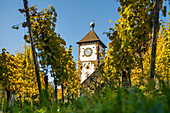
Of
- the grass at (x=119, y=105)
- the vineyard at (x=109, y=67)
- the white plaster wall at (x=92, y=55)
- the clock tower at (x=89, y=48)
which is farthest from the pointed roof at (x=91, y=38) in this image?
the grass at (x=119, y=105)

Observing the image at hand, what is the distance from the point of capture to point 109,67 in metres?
7.10

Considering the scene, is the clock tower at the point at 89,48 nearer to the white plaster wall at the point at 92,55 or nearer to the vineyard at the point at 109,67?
the white plaster wall at the point at 92,55

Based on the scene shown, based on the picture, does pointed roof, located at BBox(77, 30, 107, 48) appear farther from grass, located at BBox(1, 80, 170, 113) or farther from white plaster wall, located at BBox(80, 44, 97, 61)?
grass, located at BBox(1, 80, 170, 113)

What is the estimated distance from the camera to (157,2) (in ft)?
13.9

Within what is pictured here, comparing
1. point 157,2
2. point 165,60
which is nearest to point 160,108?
point 157,2

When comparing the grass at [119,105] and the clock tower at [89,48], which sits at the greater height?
the clock tower at [89,48]

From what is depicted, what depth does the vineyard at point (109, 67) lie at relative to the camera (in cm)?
150

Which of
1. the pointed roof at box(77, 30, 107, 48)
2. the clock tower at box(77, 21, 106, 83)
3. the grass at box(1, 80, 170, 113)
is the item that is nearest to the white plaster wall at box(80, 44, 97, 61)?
the clock tower at box(77, 21, 106, 83)

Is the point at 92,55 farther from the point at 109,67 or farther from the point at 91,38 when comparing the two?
the point at 109,67

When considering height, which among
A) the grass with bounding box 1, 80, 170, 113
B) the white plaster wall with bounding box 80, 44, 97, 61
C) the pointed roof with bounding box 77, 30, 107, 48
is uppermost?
the pointed roof with bounding box 77, 30, 107, 48

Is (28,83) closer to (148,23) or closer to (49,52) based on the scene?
(49,52)

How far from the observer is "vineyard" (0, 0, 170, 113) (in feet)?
4.93

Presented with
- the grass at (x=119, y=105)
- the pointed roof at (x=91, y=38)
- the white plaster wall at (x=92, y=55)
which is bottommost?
the grass at (x=119, y=105)

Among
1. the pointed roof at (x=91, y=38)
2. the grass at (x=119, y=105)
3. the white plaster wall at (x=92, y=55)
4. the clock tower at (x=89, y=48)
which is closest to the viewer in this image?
the grass at (x=119, y=105)
